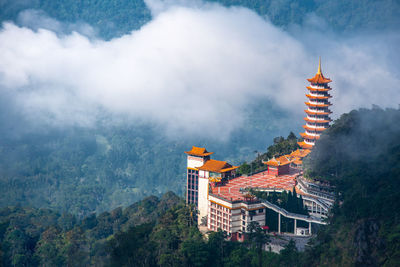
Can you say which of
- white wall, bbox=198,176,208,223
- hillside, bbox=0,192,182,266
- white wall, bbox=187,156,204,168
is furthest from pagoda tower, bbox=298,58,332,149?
hillside, bbox=0,192,182,266

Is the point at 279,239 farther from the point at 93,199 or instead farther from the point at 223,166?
the point at 93,199

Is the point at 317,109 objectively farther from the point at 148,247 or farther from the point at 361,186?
the point at 148,247

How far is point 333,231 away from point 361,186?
17.6 feet

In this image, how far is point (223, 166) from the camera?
70.5 meters

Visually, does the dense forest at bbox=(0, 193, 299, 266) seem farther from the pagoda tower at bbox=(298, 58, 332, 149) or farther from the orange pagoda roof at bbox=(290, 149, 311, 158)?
the pagoda tower at bbox=(298, 58, 332, 149)

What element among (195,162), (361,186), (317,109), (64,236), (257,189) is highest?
(317,109)

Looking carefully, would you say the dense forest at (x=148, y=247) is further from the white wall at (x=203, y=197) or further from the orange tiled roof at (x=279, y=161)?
the orange tiled roof at (x=279, y=161)

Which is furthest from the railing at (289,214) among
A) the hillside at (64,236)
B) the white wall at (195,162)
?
the hillside at (64,236)

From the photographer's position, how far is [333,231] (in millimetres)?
58562

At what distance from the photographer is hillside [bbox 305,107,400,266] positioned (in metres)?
53.9

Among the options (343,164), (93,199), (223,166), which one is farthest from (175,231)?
→ (93,199)

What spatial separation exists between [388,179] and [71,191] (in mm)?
132312

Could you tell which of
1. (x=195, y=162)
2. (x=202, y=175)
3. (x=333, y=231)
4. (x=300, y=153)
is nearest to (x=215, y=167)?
(x=202, y=175)

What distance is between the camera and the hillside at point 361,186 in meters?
53.9
